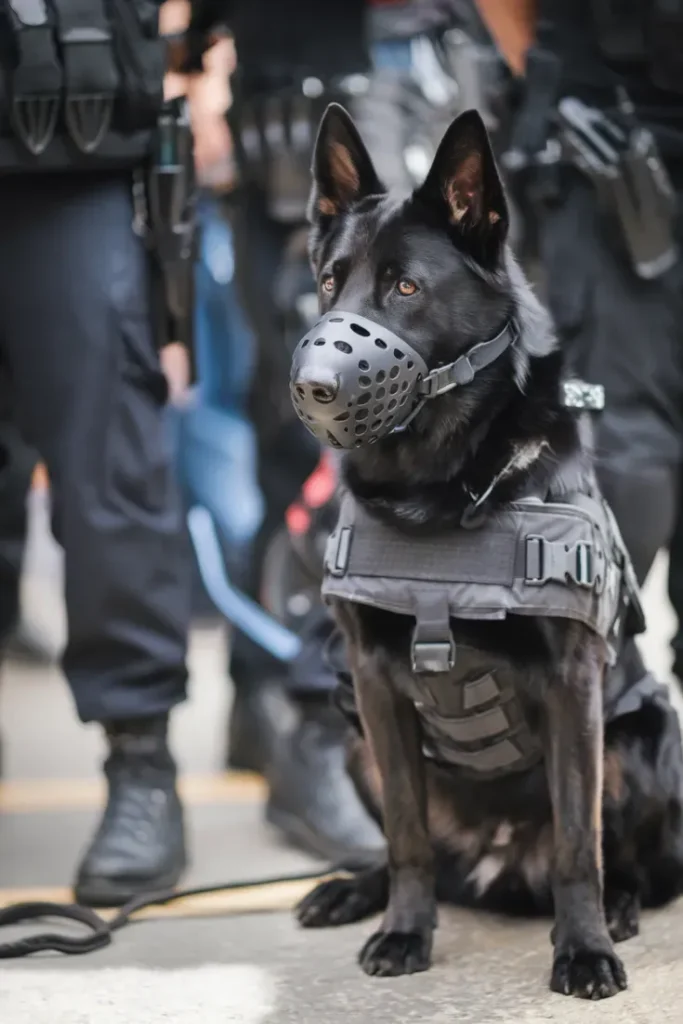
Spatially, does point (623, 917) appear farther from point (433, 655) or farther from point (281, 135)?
point (281, 135)

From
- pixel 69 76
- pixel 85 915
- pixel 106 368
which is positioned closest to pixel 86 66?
pixel 69 76

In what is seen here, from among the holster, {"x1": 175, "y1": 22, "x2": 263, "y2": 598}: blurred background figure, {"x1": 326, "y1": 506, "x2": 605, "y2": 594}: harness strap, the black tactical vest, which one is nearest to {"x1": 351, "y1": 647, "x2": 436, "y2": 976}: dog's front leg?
{"x1": 326, "y1": 506, "x2": 605, "y2": 594}: harness strap

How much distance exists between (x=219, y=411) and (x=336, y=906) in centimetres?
316

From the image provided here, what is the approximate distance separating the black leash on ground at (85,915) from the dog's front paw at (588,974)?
0.52 metres

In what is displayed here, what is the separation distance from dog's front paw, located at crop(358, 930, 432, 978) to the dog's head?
58 cm

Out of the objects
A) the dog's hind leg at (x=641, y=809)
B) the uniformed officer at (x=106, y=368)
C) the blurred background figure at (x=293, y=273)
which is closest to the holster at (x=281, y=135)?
the blurred background figure at (x=293, y=273)

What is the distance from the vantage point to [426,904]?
1686 mm

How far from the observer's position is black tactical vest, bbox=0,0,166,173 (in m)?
1.94

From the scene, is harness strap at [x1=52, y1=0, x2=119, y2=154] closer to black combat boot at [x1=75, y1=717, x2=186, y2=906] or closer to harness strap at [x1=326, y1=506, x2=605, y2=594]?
harness strap at [x1=326, y1=506, x2=605, y2=594]

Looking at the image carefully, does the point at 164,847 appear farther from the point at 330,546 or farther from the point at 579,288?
the point at 579,288

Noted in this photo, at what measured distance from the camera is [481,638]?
1596 millimetres

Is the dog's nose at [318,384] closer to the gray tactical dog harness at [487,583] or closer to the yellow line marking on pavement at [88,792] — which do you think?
the gray tactical dog harness at [487,583]

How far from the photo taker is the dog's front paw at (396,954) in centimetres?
163

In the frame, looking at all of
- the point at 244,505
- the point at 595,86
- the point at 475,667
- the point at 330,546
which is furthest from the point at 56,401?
the point at 244,505
